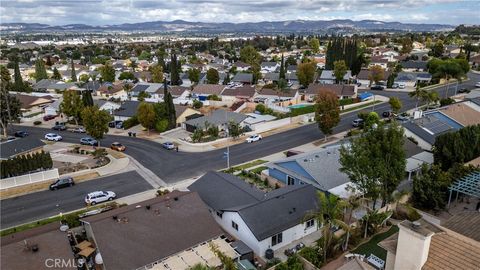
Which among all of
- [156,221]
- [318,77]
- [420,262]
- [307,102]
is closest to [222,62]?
[318,77]

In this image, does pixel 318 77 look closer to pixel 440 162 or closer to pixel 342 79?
pixel 342 79

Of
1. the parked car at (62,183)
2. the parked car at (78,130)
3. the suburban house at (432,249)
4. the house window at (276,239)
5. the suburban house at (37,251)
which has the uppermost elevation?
the suburban house at (432,249)

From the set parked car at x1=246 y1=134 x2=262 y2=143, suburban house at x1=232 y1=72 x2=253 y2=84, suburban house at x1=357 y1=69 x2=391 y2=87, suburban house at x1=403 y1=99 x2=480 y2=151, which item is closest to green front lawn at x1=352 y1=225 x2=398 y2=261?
suburban house at x1=403 y1=99 x2=480 y2=151

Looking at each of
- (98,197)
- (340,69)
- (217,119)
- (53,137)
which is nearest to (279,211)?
(98,197)

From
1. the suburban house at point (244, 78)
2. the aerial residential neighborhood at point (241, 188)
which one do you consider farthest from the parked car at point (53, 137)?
the suburban house at point (244, 78)

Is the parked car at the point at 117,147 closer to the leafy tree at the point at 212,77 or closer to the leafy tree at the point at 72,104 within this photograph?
the leafy tree at the point at 72,104

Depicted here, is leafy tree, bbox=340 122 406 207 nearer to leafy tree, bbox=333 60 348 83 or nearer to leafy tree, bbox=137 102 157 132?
leafy tree, bbox=137 102 157 132
